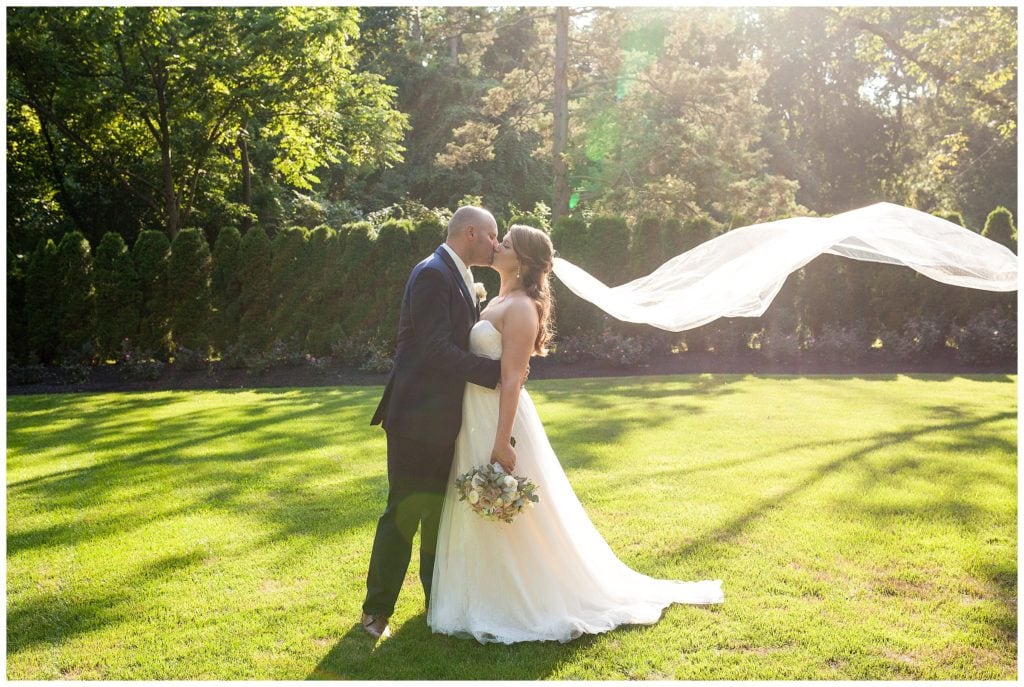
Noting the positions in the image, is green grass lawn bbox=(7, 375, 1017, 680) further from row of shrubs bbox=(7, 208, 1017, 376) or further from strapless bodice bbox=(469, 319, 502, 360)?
row of shrubs bbox=(7, 208, 1017, 376)

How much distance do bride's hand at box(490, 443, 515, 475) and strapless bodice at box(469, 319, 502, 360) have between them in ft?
1.61

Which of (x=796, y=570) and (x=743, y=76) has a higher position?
(x=743, y=76)

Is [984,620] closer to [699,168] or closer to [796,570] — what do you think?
[796,570]

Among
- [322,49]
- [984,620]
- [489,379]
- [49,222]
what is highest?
[322,49]

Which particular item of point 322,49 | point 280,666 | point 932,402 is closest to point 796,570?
point 280,666

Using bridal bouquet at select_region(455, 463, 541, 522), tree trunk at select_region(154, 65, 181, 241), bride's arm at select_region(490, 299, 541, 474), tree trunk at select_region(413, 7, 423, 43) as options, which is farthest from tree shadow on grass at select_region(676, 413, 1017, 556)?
tree trunk at select_region(413, 7, 423, 43)

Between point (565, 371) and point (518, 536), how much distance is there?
912cm

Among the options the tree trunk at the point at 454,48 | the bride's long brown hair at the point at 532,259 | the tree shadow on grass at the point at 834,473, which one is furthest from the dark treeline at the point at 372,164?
the bride's long brown hair at the point at 532,259

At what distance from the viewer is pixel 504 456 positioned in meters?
4.30

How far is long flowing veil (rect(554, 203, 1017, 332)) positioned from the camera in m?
5.00

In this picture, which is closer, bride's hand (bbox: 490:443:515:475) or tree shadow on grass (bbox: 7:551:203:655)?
bride's hand (bbox: 490:443:515:475)

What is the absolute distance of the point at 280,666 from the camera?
13.4ft

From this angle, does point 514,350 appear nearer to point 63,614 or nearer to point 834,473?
point 63,614

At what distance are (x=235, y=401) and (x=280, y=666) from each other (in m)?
7.98
